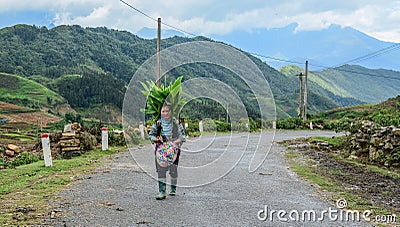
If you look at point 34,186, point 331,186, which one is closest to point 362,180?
point 331,186

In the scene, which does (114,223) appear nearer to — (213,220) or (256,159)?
(213,220)

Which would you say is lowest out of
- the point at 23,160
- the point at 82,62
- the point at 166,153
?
the point at 23,160

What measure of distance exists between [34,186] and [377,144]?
34.7 ft

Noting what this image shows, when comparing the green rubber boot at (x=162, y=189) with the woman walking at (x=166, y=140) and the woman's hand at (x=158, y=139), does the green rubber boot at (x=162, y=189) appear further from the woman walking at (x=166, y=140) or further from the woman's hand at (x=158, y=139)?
the woman's hand at (x=158, y=139)

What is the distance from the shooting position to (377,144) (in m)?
14.2

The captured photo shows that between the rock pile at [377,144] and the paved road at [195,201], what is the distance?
12.6 ft

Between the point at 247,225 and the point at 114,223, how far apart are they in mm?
1786

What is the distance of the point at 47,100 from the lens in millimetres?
100375

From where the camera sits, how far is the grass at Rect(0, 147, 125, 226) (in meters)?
6.19

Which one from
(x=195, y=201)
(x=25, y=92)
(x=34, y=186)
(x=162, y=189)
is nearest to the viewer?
(x=195, y=201)

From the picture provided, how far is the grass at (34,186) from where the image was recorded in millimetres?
6191

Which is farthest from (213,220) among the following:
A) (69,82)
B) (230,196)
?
(69,82)

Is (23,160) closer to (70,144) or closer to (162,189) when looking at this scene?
(70,144)

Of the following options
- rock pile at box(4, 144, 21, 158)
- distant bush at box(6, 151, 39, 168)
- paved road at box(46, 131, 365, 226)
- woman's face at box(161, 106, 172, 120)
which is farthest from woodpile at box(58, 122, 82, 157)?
woman's face at box(161, 106, 172, 120)
